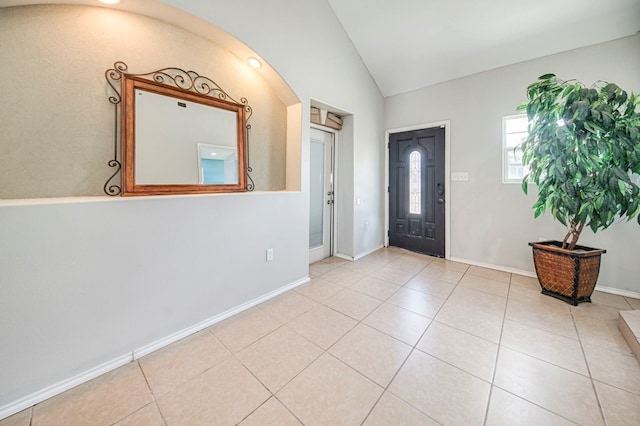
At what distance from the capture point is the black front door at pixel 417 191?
3857 mm

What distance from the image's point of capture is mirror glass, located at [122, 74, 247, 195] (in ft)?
5.94

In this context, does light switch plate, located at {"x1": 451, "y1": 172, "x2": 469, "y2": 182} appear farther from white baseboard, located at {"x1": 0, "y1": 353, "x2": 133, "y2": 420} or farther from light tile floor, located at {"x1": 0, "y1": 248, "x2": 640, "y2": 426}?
white baseboard, located at {"x1": 0, "y1": 353, "x2": 133, "y2": 420}

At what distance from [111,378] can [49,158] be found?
1.46m

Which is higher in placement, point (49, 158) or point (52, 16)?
point (52, 16)

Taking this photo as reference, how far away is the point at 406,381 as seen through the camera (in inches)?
58.2

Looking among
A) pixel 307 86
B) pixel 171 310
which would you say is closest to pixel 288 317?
pixel 171 310

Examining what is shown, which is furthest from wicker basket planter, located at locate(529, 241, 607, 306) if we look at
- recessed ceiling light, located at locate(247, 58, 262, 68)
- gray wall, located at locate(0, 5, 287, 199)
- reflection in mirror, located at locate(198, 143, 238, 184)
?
gray wall, located at locate(0, 5, 287, 199)

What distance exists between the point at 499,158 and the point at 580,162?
3.61 feet

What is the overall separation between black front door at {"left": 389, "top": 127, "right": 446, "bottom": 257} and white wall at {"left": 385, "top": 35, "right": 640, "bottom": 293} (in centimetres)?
19

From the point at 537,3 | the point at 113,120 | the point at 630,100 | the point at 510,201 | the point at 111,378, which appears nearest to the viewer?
the point at 111,378

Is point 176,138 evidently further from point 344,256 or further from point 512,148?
point 512,148

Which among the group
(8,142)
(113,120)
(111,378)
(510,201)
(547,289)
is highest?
(113,120)

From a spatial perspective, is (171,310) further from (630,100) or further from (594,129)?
(630,100)

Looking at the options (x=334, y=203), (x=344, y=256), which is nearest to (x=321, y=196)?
(x=334, y=203)
